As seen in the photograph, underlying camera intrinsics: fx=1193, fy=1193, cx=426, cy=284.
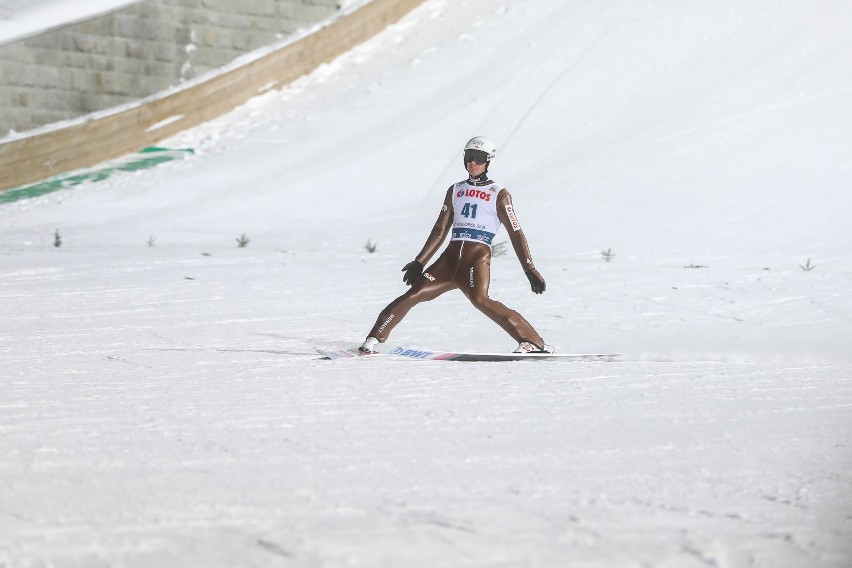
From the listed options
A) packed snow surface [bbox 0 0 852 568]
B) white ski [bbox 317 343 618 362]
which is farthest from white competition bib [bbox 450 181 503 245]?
packed snow surface [bbox 0 0 852 568]

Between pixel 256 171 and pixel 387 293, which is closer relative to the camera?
pixel 387 293

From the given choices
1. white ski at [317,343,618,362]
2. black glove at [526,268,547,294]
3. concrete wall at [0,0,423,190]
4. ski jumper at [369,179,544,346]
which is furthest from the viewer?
concrete wall at [0,0,423,190]

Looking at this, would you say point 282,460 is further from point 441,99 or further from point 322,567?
point 441,99

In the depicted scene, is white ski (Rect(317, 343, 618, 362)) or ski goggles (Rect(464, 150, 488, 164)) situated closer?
white ski (Rect(317, 343, 618, 362))

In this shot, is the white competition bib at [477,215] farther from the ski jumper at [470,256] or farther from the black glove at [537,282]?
the black glove at [537,282]

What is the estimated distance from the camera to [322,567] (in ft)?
8.92

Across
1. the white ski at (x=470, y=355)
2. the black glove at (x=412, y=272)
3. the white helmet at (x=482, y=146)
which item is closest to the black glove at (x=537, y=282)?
the white ski at (x=470, y=355)

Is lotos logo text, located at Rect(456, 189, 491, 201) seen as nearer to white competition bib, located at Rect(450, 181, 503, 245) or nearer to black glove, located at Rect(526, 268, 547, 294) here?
white competition bib, located at Rect(450, 181, 503, 245)

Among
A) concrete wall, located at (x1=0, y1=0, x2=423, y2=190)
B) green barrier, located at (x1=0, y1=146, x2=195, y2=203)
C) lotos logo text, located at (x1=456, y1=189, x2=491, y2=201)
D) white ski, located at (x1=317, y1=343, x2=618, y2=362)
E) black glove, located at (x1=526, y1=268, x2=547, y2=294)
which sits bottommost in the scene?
white ski, located at (x1=317, y1=343, x2=618, y2=362)

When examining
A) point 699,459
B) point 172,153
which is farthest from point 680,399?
point 172,153

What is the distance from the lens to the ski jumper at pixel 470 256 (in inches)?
265

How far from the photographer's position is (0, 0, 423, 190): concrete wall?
54.4ft

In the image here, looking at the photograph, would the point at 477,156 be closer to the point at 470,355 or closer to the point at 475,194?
the point at 475,194

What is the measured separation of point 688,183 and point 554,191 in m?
1.65
